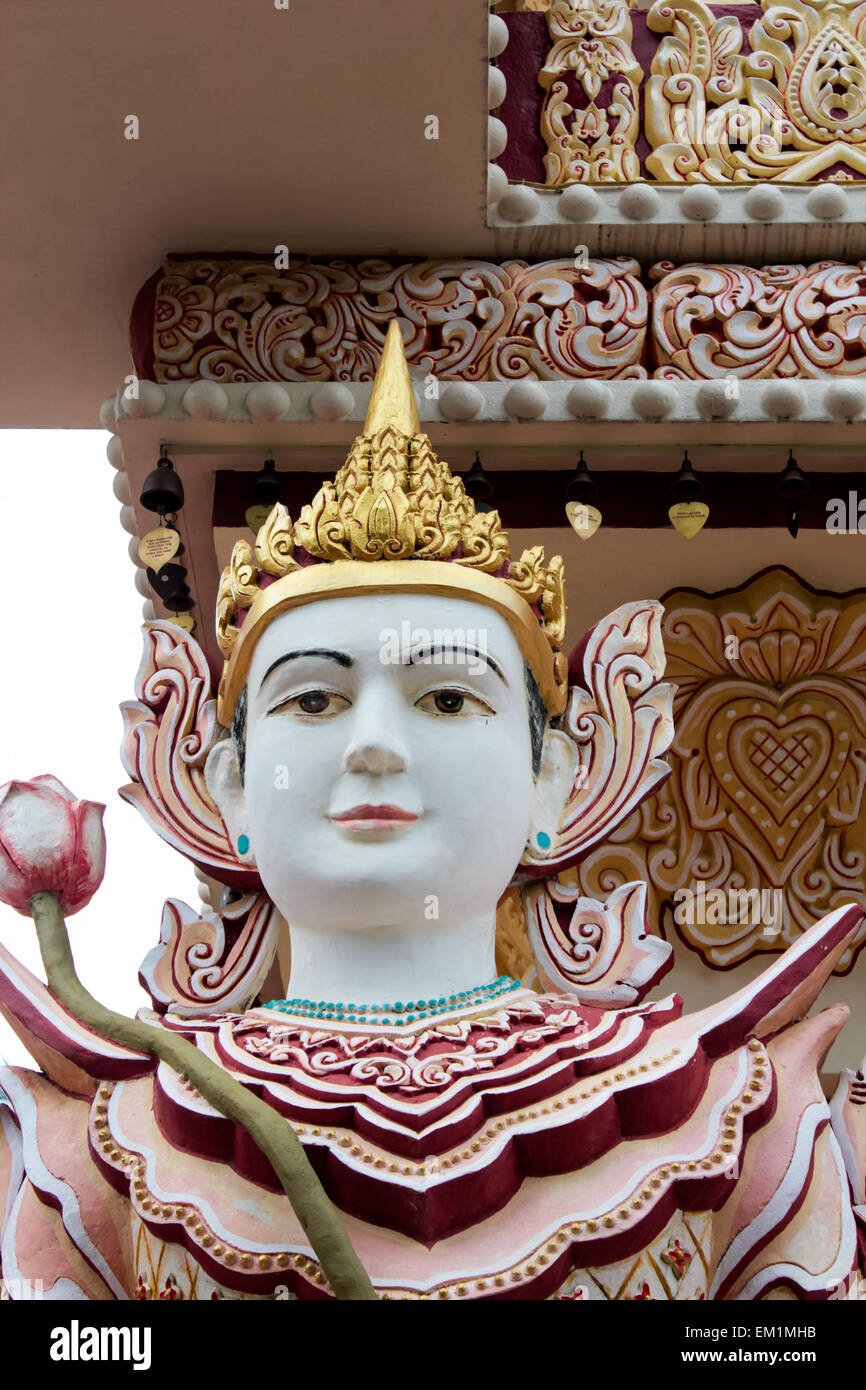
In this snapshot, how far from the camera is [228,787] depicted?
3.55 meters

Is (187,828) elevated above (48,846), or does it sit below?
above

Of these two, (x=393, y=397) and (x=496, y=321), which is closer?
(x=393, y=397)

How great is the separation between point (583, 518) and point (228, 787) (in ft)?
3.63

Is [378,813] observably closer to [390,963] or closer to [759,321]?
[390,963]

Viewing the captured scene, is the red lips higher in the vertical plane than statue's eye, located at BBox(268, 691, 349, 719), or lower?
lower

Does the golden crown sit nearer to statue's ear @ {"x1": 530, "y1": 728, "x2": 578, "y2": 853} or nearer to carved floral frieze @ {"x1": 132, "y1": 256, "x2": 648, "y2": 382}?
statue's ear @ {"x1": 530, "y1": 728, "x2": 578, "y2": 853}

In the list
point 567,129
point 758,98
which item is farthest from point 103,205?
point 758,98

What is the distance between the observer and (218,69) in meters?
4.05

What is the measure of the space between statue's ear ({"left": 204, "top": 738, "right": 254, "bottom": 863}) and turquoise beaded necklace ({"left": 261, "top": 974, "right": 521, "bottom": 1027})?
1.31 ft

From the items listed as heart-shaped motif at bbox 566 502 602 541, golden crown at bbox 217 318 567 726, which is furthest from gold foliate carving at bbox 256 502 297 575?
heart-shaped motif at bbox 566 502 602 541

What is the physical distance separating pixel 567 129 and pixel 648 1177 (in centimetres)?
265

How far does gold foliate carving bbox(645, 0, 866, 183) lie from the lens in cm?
452

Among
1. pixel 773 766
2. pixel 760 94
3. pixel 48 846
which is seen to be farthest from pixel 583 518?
pixel 48 846
